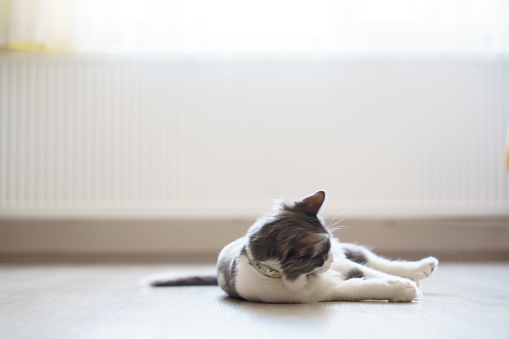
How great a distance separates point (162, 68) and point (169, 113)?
21 centimetres

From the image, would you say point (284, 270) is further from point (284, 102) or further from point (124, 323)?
point (284, 102)

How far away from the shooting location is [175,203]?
2.76 meters

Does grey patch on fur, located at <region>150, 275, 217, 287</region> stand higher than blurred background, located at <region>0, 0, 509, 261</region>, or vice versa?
blurred background, located at <region>0, 0, 509, 261</region>

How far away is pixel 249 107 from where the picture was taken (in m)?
2.79

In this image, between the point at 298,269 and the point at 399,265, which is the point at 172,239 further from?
the point at 298,269

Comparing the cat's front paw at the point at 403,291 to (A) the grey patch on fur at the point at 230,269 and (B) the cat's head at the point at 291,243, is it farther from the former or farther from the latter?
(A) the grey patch on fur at the point at 230,269

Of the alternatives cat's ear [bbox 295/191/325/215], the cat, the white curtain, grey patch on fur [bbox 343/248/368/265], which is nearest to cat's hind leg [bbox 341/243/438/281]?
grey patch on fur [bbox 343/248/368/265]

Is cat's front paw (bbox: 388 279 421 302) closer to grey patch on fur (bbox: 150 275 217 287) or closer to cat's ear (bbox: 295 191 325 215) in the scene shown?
cat's ear (bbox: 295 191 325 215)

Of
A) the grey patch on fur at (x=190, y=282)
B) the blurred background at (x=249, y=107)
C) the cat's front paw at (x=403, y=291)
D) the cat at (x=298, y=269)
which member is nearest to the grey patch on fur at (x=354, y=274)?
the cat at (x=298, y=269)

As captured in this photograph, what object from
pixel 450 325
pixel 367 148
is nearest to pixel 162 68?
pixel 367 148

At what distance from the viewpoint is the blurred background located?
274cm

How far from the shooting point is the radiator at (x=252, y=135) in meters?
2.76

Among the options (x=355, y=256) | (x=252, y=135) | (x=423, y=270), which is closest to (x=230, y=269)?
A: (x=355, y=256)

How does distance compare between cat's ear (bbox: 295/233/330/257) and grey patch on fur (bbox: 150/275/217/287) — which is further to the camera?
grey patch on fur (bbox: 150/275/217/287)
